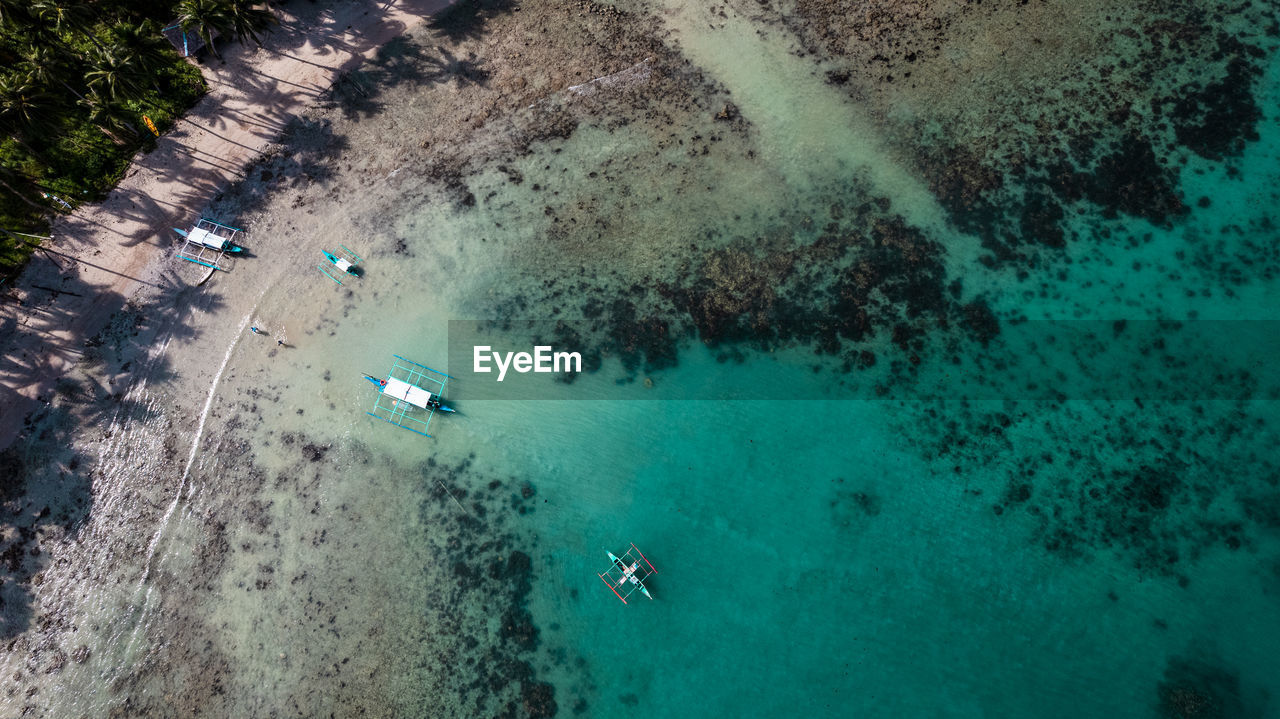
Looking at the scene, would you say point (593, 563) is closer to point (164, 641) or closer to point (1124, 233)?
point (164, 641)

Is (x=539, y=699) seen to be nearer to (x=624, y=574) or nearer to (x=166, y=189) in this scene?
(x=624, y=574)

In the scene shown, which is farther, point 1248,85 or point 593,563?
point 1248,85

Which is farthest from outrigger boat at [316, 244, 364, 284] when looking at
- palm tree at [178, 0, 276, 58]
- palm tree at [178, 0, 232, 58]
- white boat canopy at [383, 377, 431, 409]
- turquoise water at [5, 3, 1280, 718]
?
palm tree at [178, 0, 232, 58]

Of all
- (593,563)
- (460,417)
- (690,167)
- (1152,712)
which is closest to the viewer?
(1152,712)

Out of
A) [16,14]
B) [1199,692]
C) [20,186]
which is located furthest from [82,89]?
[1199,692]

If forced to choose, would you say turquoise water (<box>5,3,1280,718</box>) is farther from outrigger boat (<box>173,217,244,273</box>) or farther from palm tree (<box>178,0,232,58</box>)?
palm tree (<box>178,0,232,58</box>)

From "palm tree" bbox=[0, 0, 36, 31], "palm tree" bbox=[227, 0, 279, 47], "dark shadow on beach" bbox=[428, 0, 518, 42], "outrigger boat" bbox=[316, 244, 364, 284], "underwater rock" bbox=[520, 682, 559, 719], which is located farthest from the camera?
"dark shadow on beach" bbox=[428, 0, 518, 42]

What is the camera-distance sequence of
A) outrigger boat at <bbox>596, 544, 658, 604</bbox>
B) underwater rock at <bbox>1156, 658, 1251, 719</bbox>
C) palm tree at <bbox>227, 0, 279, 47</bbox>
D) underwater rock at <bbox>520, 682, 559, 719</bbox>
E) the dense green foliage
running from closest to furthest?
underwater rock at <bbox>1156, 658, 1251, 719</bbox>, underwater rock at <bbox>520, 682, 559, 719</bbox>, outrigger boat at <bbox>596, 544, 658, 604</bbox>, the dense green foliage, palm tree at <bbox>227, 0, 279, 47</bbox>

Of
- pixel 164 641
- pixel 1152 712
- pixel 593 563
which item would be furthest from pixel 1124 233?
pixel 164 641
